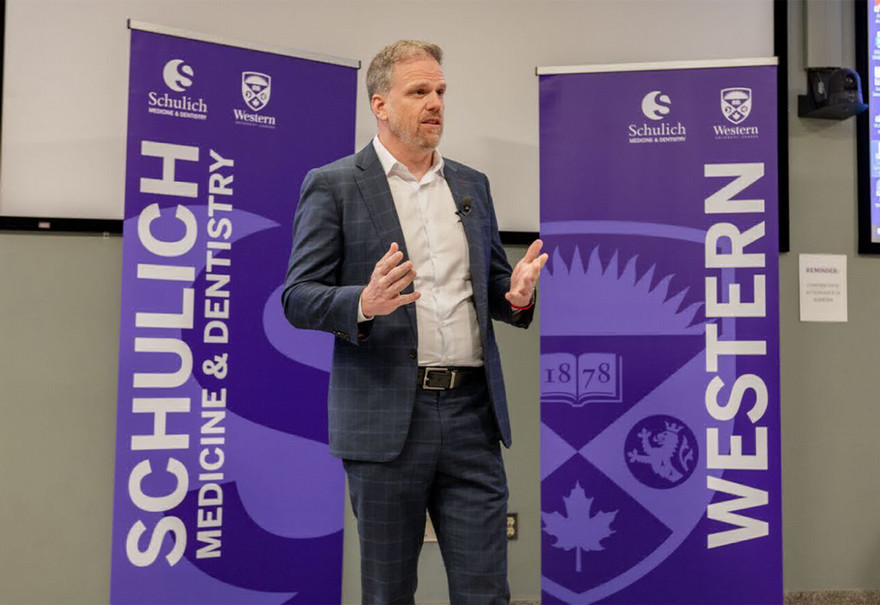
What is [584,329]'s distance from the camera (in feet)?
9.27

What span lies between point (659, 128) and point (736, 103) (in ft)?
0.98

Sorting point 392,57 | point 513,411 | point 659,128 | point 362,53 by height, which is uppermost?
point 362,53

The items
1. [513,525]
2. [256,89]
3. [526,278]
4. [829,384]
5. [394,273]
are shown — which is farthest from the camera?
[829,384]

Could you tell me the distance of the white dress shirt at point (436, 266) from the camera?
69.1 inches

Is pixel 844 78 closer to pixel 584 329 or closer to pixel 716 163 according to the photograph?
pixel 716 163

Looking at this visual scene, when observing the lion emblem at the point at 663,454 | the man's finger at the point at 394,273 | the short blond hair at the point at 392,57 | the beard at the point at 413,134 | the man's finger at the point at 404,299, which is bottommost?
the lion emblem at the point at 663,454

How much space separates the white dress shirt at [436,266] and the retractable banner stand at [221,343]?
3.23 feet

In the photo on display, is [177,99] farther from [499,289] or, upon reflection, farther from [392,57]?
[499,289]

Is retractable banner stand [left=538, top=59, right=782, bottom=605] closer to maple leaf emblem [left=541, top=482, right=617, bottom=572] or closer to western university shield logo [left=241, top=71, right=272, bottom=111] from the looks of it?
maple leaf emblem [left=541, top=482, right=617, bottom=572]

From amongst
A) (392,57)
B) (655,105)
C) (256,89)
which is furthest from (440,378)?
(655,105)

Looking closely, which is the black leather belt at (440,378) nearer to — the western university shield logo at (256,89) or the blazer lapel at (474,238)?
the blazer lapel at (474,238)

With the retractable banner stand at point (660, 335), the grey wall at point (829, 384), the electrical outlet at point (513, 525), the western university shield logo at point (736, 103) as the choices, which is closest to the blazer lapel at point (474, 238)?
the retractable banner stand at point (660, 335)

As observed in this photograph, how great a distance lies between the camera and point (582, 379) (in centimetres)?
282

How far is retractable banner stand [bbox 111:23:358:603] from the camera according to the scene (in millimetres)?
2533
